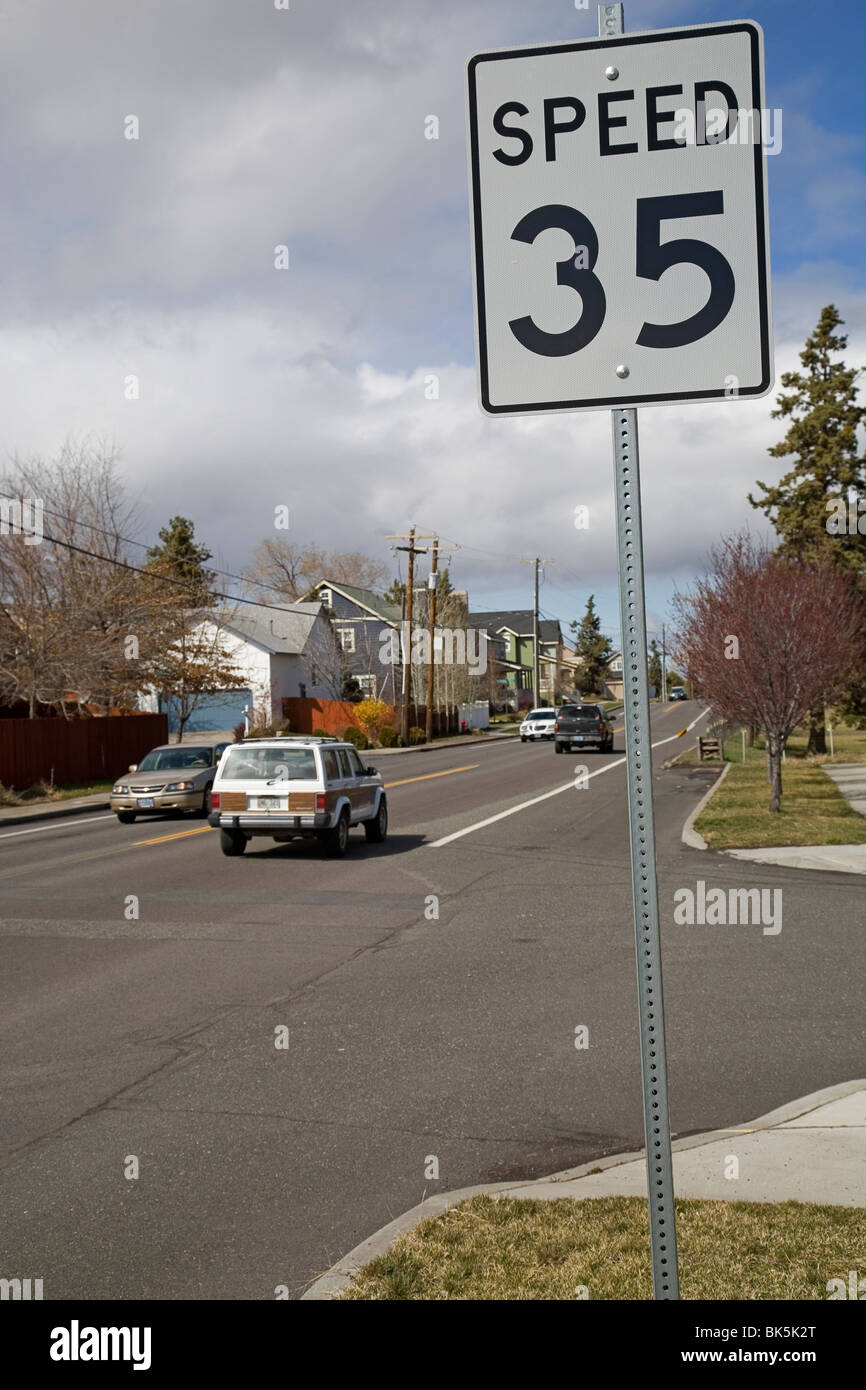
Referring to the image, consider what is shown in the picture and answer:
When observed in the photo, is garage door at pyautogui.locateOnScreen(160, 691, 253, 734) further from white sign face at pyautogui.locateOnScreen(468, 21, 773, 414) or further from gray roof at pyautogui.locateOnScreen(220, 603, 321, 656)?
white sign face at pyautogui.locateOnScreen(468, 21, 773, 414)

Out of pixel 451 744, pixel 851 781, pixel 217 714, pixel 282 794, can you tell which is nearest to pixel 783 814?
pixel 851 781

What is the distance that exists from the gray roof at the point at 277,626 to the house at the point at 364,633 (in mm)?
1995

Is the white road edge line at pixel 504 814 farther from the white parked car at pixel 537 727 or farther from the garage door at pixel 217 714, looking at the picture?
the garage door at pixel 217 714

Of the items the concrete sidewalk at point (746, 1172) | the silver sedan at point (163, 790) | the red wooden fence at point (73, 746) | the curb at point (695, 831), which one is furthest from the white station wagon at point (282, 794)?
the red wooden fence at point (73, 746)

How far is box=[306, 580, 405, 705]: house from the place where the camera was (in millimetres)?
74812

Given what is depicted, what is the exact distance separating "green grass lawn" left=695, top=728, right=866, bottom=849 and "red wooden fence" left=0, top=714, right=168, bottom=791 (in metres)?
16.9

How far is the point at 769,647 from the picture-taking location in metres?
20.7

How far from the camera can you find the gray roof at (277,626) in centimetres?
6281

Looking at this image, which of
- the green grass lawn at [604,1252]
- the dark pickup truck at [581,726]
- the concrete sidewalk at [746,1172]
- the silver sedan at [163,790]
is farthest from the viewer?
the dark pickup truck at [581,726]

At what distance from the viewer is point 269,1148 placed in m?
5.79

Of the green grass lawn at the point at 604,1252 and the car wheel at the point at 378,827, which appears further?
the car wheel at the point at 378,827

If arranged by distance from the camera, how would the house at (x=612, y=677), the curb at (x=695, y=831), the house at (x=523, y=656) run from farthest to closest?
1. the house at (x=612, y=677)
2. the house at (x=523, y=656)
3. the curb at (x=695, y=831)

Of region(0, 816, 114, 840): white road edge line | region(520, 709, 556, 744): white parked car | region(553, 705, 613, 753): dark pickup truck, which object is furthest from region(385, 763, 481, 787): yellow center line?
region(520, 709, 556, 744): white parked car
